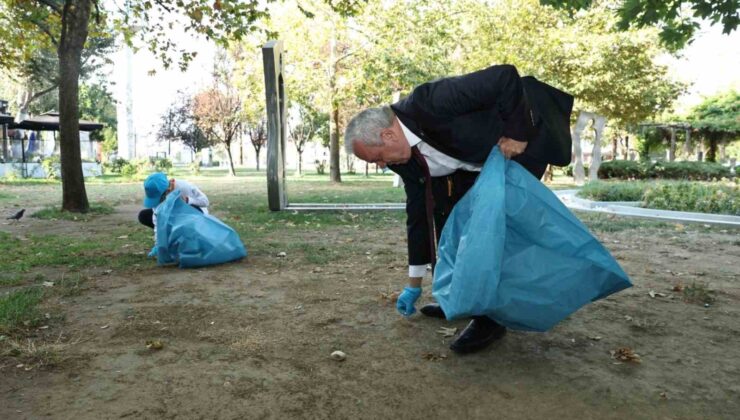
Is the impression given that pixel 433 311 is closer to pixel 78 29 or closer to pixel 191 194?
pixel 191 194

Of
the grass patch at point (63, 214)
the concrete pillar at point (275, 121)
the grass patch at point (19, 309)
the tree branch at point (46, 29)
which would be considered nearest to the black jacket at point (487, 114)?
the grass patch at point (19, 309)

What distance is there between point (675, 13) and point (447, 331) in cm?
484

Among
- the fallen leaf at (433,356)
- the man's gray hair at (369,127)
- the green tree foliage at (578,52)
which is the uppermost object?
the green tree foliage at (578,52)

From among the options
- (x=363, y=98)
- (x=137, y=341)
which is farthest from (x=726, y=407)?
(x=363, y=98)

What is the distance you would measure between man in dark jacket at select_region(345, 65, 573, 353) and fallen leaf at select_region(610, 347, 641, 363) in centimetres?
62

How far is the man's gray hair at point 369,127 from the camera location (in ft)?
9.03

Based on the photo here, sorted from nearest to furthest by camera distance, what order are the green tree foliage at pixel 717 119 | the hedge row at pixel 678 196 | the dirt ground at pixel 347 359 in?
the dirt ground at pixel 347 359 < the hedge row at pixel 678 196 < the green tree foliage at pixel 717 119

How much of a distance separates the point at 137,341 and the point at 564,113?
2.77 meters

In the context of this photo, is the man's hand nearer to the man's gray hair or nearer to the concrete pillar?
the man's gray hair

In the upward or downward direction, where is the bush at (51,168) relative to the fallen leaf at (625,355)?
upward

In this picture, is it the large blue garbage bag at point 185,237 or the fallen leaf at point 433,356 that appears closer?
the fallen leaf at point 433,356

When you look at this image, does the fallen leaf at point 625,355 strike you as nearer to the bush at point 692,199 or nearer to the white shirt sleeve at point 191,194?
the white shirt sleeve at point 191,194

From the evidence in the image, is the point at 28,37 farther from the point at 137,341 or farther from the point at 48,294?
the point at 137,341

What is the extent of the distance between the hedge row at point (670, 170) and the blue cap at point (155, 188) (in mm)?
23263
